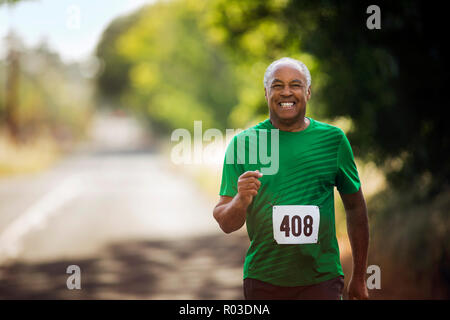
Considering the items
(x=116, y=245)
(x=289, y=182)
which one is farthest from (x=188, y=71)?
(x=289, y=182)

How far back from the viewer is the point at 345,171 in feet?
9.37

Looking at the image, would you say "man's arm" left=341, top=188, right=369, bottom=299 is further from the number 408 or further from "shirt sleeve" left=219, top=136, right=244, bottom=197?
"shirt sleeve" left=219, top=136, right=244, bottom=197

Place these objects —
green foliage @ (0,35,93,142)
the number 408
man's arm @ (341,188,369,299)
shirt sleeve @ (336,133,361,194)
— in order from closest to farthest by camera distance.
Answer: the number 408 < shirt sleeve @ (336,133,361,194) < man's arm @ (341,188,369,299) < green foliage @ (0,35,93,142)

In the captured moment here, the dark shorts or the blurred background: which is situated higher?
the blurred background

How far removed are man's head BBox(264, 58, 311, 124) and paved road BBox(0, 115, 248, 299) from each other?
425 centimetres

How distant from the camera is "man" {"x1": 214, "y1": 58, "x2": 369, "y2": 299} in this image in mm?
2771

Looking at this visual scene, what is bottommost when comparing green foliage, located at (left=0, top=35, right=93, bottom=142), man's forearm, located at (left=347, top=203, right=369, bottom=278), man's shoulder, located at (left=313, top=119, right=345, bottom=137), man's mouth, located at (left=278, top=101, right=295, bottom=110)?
man's forearm, located at (left=347, top=203, right=369, bottom=278)

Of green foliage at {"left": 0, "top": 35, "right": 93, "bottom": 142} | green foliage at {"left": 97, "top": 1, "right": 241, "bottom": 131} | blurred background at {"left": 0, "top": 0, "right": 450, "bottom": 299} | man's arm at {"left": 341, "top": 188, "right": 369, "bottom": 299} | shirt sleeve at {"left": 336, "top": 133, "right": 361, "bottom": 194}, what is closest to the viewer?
shirt sleeve at {"left": 336, "top": 133, "right": 361, "bottom": 194}

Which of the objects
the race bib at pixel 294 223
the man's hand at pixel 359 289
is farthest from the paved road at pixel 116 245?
the race bib at pixel 294 223

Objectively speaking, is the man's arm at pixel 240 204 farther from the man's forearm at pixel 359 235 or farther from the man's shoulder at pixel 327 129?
the man's forearm at pixel 359 235

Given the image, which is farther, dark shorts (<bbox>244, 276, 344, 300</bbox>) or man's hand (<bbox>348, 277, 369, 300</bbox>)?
man's hand (<bbox>348, 277, 369, 300</bbox>)

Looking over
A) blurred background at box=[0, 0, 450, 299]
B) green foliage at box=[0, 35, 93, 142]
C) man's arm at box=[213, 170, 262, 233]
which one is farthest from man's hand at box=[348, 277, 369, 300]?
green foliage at box=[0, 35, 93, 142]

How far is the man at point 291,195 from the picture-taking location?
2.77 metres
